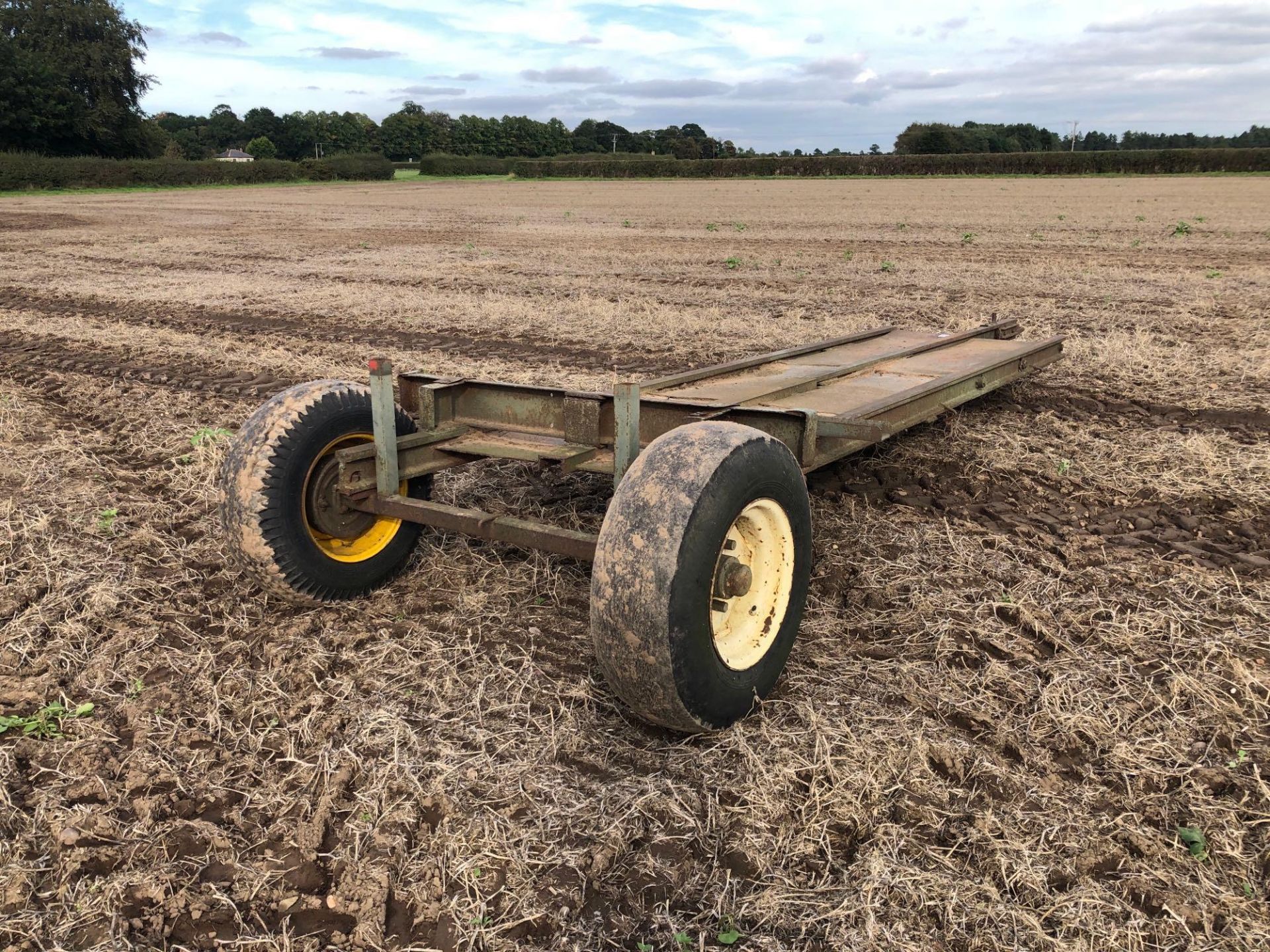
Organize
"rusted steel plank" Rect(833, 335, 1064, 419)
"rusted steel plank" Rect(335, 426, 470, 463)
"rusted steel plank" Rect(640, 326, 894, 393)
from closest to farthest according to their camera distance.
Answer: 1. "rusted steel plank" Rect(335, 426, 470, 463)
2. "rusted steel plank" Rect(833, 335, 1064, 419)
3. "rusted steel plank" Rect(640, 326, 894, 393)

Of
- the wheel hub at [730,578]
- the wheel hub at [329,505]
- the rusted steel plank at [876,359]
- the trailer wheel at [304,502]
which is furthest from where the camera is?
the rusted steel plank at [876,359]

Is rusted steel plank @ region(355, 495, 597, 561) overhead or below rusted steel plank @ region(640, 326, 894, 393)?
below

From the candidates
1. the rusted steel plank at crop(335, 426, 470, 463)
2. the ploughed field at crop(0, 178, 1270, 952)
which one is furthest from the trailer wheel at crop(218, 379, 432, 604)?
the ploughed field at crop(0, 178, 1270, 952)

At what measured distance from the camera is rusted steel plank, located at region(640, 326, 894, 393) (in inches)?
187

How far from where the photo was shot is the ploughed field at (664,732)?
2.27 metres

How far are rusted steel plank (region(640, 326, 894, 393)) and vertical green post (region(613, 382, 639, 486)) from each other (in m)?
0.56

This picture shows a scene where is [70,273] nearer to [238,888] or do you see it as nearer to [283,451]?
[283,451]

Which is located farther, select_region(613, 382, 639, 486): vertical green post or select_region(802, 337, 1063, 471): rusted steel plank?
select_region(802, 337, 1063, 471): rusted steel plank

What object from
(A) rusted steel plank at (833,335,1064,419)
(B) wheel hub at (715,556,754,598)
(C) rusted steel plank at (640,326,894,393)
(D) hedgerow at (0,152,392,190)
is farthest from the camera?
(D) hedgerow at (0,152,392,190)

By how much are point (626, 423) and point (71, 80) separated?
74.3m

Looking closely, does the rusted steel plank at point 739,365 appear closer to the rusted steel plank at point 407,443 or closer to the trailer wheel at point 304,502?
the rusted steel plank at point 407,443

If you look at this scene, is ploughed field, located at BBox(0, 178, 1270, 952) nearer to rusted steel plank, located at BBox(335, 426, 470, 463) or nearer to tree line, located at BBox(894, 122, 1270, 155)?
rusted steel plank, located at BBox(335, 426, 470, 463)

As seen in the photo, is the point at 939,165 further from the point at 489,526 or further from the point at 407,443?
the point at 489,526

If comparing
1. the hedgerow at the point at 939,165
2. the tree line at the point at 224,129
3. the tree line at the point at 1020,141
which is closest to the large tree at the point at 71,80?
the tree line at the point at 224,129
